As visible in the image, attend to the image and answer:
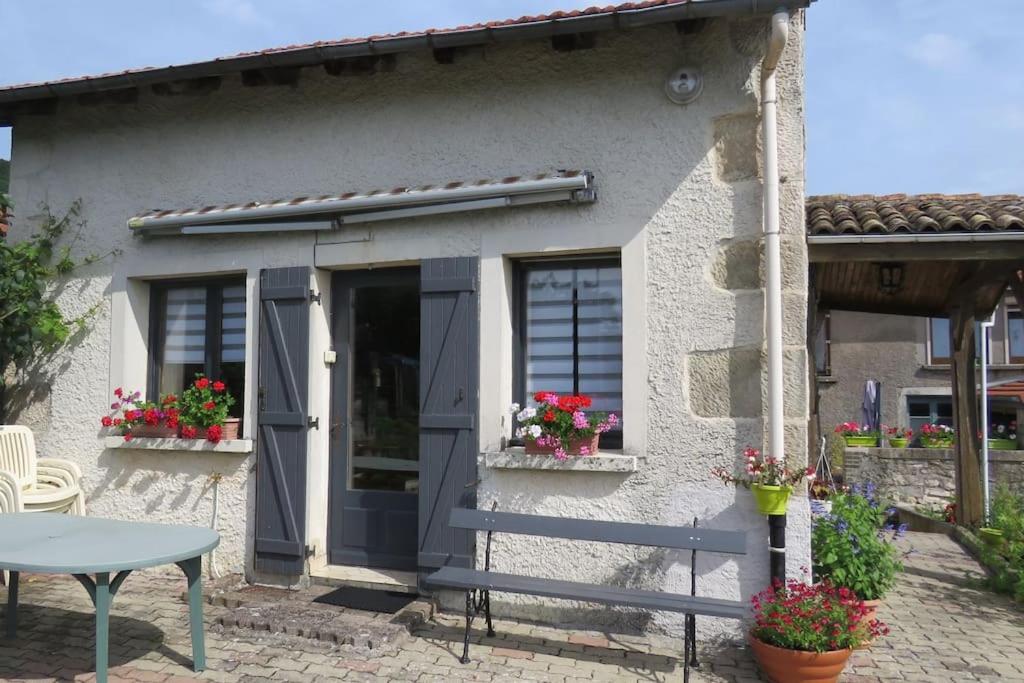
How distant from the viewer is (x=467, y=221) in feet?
16.6

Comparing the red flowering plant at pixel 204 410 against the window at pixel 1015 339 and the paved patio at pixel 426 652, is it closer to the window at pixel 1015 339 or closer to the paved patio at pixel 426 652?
the paved patio at pixel 426 652

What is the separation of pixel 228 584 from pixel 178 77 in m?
3.52

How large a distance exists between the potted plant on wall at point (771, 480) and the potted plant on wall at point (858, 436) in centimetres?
974

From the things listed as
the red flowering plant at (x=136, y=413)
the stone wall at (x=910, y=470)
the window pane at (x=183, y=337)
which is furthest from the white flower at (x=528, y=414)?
the stone wall at (x=910, y=470)

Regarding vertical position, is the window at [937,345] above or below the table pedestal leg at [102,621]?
above

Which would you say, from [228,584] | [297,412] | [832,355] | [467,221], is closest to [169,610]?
[228,584]

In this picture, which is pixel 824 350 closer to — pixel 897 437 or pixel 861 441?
pixel 897 437

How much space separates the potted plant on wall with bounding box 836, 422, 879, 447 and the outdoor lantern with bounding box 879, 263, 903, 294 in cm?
714

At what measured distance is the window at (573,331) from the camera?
4.95 m

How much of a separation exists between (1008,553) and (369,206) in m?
5.57

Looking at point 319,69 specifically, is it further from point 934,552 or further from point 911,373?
point 911,373

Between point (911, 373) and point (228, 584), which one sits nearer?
point (228, 584)

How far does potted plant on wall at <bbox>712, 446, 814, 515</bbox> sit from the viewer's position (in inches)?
164

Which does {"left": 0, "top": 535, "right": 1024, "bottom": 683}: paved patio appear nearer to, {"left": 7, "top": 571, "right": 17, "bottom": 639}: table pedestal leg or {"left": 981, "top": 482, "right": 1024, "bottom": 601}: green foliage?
{"left": 7, "top": 571, "right": 17, "bottom": 639}: table pedestal leg
